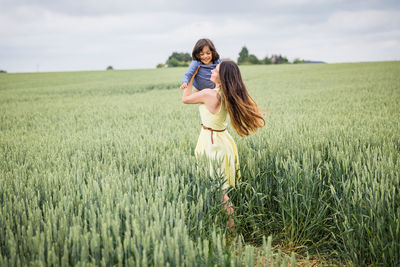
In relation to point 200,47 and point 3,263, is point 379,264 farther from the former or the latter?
Answer: point 200,47

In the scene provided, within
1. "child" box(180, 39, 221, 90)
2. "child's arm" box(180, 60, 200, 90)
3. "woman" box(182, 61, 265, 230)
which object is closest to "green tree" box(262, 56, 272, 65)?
"child" box(180, 39, 221, 90)

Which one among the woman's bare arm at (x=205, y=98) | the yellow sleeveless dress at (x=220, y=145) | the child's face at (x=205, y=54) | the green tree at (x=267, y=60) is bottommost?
the yellow sleeveless dress at (x=220, y=145)

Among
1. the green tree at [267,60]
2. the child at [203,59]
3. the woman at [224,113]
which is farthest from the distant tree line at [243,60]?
the woman at [224,113]

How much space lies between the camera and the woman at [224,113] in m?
2.34

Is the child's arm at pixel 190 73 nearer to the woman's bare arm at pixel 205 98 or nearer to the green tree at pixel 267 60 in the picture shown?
the woman's bare arm at pixel 205 98

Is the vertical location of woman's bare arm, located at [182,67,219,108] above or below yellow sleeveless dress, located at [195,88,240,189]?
above

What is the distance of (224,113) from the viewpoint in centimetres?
249

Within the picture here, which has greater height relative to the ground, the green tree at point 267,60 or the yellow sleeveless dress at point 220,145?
the green tree at point 267,60

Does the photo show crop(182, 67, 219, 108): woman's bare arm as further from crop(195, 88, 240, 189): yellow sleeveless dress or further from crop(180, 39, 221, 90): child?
crop(180, 39, 221, 90): child

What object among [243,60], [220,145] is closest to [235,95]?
[220,145]

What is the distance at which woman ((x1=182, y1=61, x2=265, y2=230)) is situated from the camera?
2336mm

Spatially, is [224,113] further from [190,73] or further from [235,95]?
[190,73]

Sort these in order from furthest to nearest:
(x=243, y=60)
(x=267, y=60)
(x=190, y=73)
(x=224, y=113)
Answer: (x=243, y=60) → (x=267, y=60) → (x=190, y=73) → (x=224, y=113)

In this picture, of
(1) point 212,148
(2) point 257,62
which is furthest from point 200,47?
(2) point 257,62
